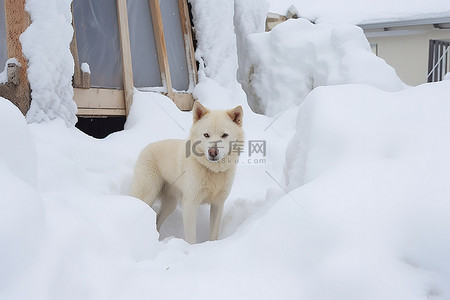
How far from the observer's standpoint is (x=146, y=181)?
3646 mm

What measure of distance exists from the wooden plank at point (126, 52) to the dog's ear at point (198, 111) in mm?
1719

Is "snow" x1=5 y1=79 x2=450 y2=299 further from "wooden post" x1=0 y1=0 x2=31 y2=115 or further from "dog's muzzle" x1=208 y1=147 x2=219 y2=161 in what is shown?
"wooden post" x1=0 y1=0 x2=31 y2=115

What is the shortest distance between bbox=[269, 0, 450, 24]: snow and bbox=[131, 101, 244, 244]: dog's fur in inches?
351

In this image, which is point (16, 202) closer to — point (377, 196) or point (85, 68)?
point (377, 196)

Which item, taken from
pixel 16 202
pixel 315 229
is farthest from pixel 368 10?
pixel 16 202

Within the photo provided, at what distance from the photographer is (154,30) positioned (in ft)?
18.4

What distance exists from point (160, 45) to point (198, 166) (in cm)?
270

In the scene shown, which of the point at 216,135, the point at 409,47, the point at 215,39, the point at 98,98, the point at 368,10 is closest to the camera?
the point at 216,135

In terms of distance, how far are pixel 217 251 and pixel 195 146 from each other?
1.25 meters

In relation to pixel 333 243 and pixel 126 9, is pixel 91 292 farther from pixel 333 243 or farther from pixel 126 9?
pixel 126 9

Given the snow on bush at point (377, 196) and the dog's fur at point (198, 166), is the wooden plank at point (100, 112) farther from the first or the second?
the snow on bush at point (377, 196)

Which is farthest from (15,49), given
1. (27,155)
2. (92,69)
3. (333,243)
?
(333,243)

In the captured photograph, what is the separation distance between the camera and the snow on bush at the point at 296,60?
6746 millimetres

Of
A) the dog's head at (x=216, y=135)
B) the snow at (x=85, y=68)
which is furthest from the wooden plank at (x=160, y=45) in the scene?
the dog's head at (x=216, y=135)
